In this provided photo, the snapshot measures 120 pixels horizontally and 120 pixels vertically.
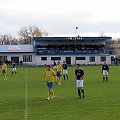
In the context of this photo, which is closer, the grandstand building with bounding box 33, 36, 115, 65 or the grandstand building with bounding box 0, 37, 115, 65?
the grandstand building with bounding box 0, 37, 115, 65

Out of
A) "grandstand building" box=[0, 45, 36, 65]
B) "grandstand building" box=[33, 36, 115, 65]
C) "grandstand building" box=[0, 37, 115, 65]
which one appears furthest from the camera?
"grandstand building" box=[33, 36, 115, 65]

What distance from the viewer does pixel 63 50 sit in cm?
9688

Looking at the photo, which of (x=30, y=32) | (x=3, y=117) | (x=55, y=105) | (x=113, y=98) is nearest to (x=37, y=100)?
(x=55, y=105)

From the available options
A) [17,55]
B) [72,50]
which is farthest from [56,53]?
[17,55]

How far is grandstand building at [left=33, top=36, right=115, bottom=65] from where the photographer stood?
93.6 metres

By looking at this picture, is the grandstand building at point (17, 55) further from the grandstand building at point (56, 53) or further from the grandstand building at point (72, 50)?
the grandstand building at point (72, 50)

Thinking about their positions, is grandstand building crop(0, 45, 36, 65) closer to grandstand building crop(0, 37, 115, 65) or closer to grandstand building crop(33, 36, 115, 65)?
grandstand building crop(0, 37, 115, 65)

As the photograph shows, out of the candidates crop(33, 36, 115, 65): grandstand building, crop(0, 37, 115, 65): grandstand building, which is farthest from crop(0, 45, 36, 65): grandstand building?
crop(33, 36, 115, 65): grandstand building

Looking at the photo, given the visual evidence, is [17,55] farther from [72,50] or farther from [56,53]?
[72,50]

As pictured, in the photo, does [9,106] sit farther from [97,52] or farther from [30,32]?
[30,32]

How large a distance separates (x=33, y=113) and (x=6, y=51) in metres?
79.2

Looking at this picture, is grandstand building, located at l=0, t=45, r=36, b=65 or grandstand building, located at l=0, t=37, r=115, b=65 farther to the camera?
grandstand building, located at l=0, t=37, r=115, b=65

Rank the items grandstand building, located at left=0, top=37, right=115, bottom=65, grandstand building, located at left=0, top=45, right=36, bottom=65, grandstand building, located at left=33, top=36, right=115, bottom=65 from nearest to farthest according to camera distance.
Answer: grandstand building, located at left=0, top=45, right=36, bottom=65
grandstand building, located at left=0, top=37, right=115, bottom=65
grandstand building, located at left=33, top=36, right=115, bottom=65

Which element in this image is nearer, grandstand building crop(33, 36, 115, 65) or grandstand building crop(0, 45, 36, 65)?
grandstand building crop(0, 45, 36, 65)
